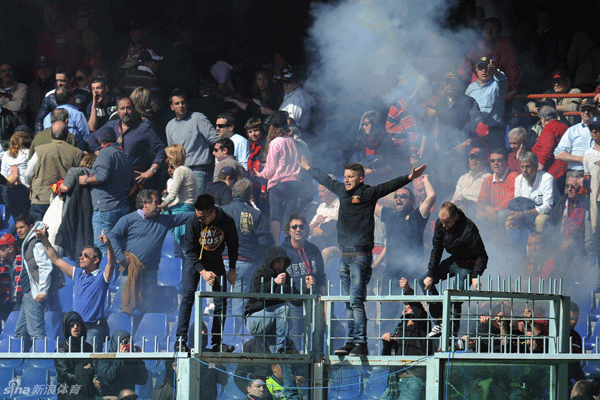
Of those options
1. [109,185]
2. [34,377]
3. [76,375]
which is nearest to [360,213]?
[76,375]

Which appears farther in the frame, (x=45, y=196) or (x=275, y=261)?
(x=45, y=196)

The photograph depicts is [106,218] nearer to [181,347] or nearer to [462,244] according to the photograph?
[181,347]

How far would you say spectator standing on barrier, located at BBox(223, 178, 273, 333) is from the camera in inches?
384

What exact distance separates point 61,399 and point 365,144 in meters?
6.14

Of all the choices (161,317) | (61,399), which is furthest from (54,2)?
(61,399)

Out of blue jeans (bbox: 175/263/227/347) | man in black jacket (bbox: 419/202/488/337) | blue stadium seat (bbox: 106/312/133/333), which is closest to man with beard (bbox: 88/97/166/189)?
blue stadium seat (bbox: 106/312/133/333)

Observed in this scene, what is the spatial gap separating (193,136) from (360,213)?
5.49 metres

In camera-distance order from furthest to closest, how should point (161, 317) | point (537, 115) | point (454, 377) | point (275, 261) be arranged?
point (537, 115), point (161, 317), point (275, 261), point (454, 377)

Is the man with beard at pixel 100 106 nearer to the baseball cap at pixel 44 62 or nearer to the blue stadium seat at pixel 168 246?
the baseball cap at pixel 44 62

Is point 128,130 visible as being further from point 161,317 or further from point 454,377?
point 454,377

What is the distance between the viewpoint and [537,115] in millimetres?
10648

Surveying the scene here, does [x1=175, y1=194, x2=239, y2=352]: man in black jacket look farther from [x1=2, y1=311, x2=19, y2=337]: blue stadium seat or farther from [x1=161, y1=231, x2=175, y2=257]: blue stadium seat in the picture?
[x1=2, y1=311, x2=19, y2=337]: blue stadium seat

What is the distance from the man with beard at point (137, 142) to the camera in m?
10.9

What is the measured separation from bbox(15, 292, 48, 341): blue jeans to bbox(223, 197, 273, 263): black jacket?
2442 millimetres
